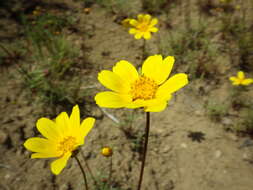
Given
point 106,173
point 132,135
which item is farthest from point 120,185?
point 132,135

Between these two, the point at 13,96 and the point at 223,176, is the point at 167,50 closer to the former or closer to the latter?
the point at 223,176

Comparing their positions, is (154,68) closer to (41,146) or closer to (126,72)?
(126,72)

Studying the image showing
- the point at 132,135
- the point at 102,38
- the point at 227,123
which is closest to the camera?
the point at 132,135

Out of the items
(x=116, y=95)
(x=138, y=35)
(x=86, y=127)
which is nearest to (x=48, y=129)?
(x=86, y=127)

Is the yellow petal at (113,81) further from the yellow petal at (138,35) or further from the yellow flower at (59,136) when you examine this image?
the yellow petal at (138,35)

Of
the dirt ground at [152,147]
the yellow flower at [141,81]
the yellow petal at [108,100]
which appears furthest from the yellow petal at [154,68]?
the dirt ground at [152,147]

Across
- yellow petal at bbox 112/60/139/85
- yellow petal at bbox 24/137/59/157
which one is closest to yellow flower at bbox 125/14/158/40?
yellow petal at bbox 112/60/139/85
